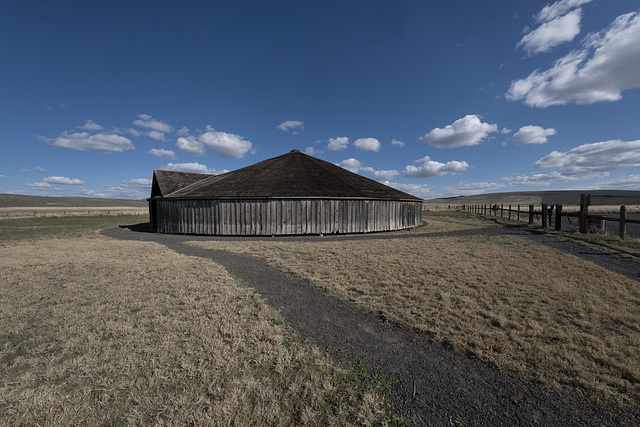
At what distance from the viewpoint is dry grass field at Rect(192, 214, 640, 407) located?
2.94 m

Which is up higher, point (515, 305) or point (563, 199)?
point (563, 199)

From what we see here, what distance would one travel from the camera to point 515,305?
4.66 m

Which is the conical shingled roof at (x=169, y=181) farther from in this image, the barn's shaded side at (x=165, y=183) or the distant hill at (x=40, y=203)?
the distant hill at (x=40, y=203)

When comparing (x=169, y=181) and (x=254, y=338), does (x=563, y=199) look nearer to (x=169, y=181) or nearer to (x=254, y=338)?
(x=169, y=181)

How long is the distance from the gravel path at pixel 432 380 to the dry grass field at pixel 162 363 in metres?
0.36

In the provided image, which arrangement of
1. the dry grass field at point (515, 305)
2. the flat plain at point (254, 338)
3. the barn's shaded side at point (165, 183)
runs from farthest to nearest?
the barn's shaded side at point (165, 183) < the dry grass field at point (515, 305) < the flat plain at point (254, 338)

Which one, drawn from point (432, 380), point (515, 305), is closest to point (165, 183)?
point (432, 380)

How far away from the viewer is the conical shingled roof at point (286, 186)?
17141 mm

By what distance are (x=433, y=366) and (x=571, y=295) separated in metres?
4.31

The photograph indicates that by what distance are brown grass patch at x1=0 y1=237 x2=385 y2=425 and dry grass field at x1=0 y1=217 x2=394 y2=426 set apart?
0.01 m

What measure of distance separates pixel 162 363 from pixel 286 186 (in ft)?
50.9

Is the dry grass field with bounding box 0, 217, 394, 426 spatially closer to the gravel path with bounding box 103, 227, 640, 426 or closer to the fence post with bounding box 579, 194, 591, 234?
the gravel path with bounding box 103, 227, 640, 426

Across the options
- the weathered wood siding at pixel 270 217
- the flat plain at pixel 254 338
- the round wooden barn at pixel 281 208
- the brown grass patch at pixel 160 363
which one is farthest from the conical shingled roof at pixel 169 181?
the brown grass patch at pixel 160 363

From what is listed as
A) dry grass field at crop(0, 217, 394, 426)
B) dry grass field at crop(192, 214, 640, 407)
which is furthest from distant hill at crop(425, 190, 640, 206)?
dry grass field at crop(0, 217, 394, 426)
